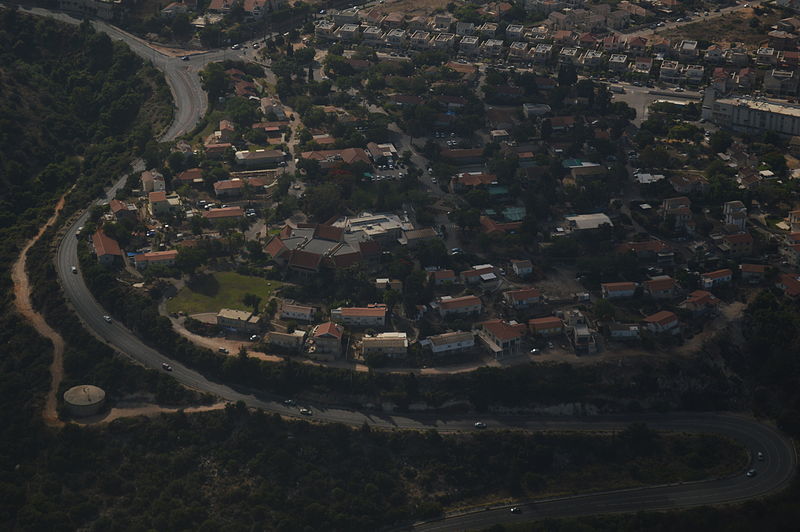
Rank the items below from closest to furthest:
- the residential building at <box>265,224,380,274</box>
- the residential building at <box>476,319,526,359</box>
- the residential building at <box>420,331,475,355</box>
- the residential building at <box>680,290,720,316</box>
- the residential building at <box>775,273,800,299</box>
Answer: the residential building at <box>420,331,475,355</box> → the residential building at <box>476,319,526,359</box> → the residential building at <box>680,290,720,316</box> → the residential building at <box>775,273,800,299</box> → the residential building at <box>265,224,380,274</box>

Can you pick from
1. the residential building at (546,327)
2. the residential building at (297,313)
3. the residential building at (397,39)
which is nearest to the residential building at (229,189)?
the residential building at (297,313)

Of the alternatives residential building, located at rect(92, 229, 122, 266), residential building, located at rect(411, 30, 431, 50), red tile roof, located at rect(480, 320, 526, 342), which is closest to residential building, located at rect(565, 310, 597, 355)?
red tile roof, located at rect(480, 320, 526, 342)

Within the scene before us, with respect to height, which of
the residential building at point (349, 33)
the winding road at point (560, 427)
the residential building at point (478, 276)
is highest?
the residential building at point (349, 33)

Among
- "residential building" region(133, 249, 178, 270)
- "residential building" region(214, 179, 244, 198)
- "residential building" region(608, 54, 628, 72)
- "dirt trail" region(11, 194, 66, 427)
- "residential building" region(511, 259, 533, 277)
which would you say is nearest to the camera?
"dirt trail" region(11, 194, 66, 427)

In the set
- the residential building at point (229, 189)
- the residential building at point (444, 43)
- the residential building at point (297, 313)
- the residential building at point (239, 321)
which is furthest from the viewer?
the residential building at point (444, 43)

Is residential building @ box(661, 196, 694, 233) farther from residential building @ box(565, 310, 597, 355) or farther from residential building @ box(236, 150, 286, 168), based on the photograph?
residential building @ box(236, 150, 286, 168)

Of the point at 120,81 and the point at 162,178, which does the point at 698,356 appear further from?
the point at 120,81

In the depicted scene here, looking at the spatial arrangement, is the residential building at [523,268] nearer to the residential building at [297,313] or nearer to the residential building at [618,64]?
the residential building at [297,313]
